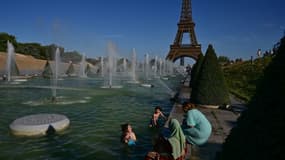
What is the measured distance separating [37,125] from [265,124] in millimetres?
6706

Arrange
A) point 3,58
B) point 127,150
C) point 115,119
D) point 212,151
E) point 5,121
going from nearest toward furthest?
point 212,151 → point 127,150 → point 5,121 → point 115,119 → point 3,58

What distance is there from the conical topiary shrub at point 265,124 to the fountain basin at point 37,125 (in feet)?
19.9

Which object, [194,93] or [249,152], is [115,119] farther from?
[249,152]

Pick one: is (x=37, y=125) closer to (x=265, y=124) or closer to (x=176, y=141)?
(x=176, y=141)

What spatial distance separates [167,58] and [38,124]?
165 ft

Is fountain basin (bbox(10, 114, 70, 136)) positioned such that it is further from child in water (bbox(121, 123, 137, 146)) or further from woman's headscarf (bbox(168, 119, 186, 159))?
woman's headscarf (bbox(168, 119, 186, 159))

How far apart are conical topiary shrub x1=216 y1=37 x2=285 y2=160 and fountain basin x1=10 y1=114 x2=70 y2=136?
6055 millimetres

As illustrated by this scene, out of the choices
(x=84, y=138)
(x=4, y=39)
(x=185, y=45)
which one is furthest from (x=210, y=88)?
(x=4, y=39)

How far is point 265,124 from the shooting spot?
1980 millimetres

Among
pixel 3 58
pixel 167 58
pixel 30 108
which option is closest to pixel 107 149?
pixel 30 108

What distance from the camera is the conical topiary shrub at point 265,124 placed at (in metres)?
1.83

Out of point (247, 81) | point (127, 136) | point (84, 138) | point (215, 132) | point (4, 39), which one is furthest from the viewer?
point (4, 39)

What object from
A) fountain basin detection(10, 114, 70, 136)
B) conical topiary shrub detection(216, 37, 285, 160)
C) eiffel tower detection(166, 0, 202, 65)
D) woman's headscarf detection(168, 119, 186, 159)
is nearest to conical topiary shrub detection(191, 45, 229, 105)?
fountain basin detection(10, 114, 70, 136)

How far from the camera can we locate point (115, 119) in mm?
9461
